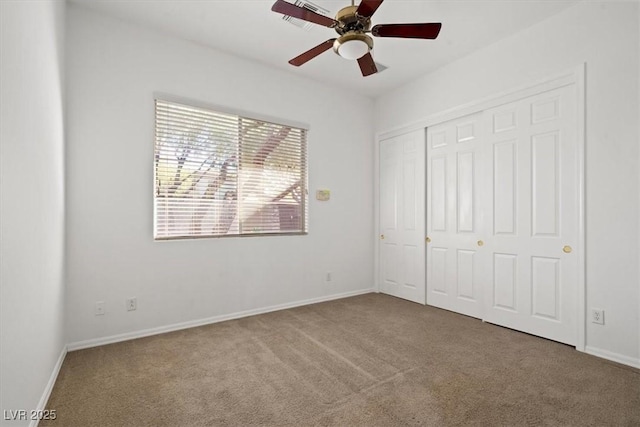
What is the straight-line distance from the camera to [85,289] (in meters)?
2.87

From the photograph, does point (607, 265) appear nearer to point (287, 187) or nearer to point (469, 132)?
point (469, 132)

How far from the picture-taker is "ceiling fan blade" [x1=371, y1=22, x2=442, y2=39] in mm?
2245

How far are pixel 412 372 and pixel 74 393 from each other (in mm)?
2298

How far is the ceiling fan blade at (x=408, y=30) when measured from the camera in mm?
2245

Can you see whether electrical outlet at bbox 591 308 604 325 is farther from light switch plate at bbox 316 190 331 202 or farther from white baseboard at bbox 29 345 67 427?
white baseboard at bbox 29 345 67 427

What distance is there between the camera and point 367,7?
209 cm

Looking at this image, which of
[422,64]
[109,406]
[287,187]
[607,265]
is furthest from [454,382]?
[422,64]

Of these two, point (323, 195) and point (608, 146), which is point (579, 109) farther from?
point (323, 195)

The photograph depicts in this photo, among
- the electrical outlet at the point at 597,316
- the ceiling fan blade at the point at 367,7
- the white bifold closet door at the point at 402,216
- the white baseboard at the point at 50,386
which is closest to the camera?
the white baseboard at the point at 50,386

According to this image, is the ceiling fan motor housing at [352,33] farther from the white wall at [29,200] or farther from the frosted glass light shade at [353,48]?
the white wall at [29,200]

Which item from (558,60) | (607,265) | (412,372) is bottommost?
(412,372)

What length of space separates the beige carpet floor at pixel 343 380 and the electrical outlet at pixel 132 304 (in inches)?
12.9

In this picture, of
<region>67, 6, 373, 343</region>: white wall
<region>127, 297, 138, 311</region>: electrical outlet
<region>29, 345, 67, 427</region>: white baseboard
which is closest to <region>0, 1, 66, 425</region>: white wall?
<region>29, 345, 67, 427</region>: white baseboard

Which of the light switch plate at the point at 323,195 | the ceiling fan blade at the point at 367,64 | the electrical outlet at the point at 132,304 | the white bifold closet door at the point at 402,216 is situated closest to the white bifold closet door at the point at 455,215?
the white bifold closet door at the point at 402,216
